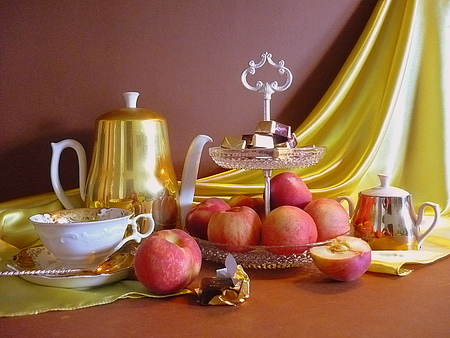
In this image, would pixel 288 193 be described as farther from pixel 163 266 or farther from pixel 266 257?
pixel 163 266

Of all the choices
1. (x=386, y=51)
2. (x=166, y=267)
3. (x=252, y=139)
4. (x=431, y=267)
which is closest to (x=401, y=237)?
(x=431, y=267)

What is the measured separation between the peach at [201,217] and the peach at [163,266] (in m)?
0.17

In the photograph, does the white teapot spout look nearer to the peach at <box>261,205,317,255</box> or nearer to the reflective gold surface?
the reflective gold surface

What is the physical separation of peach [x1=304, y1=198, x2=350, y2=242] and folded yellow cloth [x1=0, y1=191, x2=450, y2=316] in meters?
0.07

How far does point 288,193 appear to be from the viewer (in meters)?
0.81

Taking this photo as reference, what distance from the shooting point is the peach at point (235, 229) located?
72 centimetres

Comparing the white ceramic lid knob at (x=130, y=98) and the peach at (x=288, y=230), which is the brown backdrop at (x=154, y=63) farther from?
the peach at (x=288, y=230)

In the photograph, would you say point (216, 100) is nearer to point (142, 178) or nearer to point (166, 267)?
point (142, 178)

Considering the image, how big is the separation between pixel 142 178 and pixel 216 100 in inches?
13.2

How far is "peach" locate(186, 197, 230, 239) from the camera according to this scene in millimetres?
802

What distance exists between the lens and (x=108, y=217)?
2.44 ft

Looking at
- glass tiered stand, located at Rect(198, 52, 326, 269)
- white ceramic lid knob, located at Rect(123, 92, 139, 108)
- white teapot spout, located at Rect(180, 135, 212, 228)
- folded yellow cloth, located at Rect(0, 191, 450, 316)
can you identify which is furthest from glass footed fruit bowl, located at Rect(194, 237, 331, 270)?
white ceramic lid knob, located at Rect(123, 92, 139, 108)

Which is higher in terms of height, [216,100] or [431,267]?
[216,100]

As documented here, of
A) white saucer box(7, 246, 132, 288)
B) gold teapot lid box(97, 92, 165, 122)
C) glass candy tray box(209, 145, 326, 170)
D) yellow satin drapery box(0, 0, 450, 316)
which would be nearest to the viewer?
white saucer box(7, 246, 132, 288)
